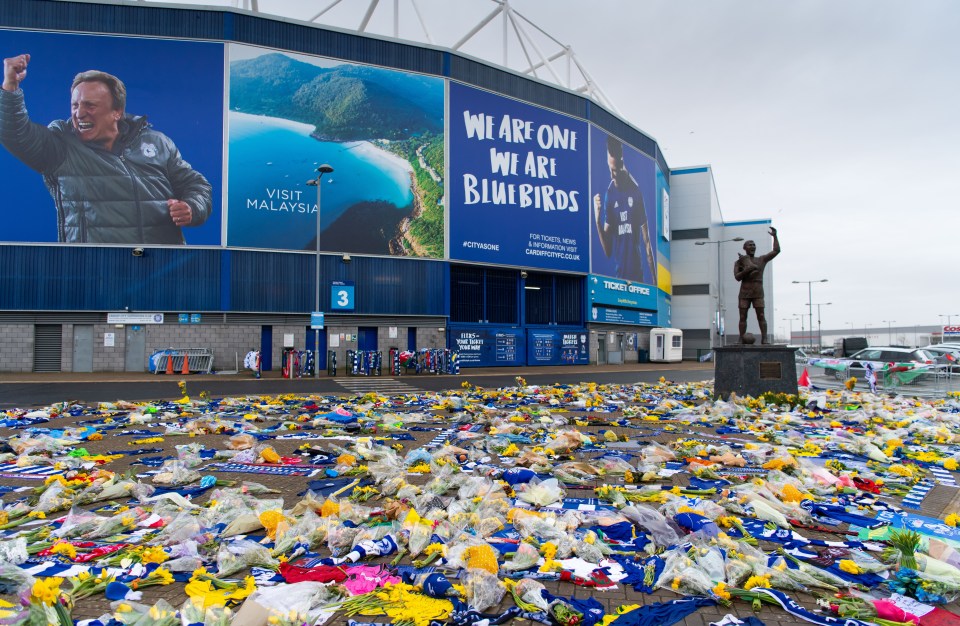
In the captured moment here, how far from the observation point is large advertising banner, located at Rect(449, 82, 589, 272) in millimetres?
35188

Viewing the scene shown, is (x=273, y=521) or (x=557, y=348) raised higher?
(x=557, y=348)

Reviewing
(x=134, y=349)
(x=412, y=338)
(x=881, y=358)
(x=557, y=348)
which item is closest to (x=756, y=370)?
(x=881, y=358)

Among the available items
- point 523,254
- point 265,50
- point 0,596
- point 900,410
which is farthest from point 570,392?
point 265,50

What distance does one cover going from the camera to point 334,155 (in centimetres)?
3166

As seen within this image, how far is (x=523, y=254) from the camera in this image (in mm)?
37469

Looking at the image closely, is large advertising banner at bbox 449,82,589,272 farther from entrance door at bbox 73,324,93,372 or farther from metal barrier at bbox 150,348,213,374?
entrance door at bbox 73,324,93,372

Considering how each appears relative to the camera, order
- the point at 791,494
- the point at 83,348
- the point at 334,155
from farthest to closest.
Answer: the point at 334,155 < the point at 83,348 < the point at 791,494

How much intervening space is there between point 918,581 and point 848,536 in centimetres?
113

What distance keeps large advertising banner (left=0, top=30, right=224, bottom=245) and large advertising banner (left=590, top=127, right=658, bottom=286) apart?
25812 millimetres

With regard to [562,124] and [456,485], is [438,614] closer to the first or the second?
[456,485]

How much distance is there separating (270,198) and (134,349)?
10.3m

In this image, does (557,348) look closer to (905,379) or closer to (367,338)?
(367,338)

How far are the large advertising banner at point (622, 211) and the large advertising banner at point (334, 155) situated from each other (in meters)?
13.7

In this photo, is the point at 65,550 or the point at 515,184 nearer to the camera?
the point at 65,550
